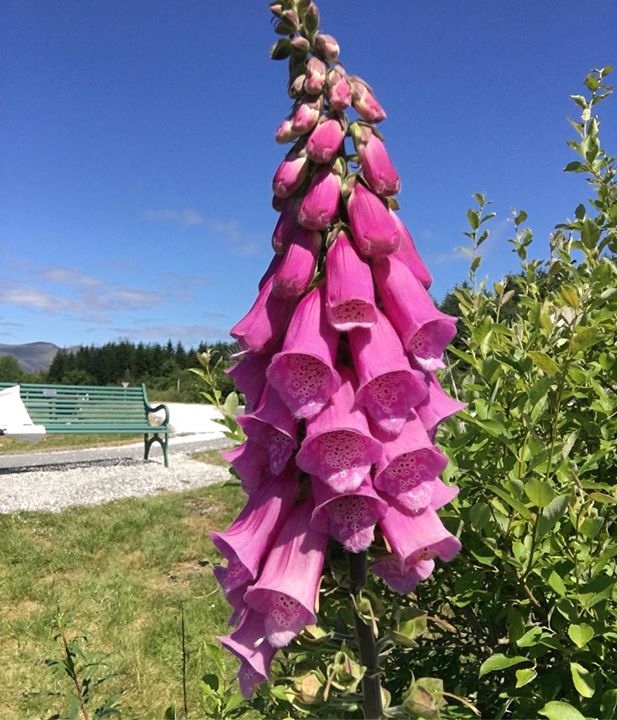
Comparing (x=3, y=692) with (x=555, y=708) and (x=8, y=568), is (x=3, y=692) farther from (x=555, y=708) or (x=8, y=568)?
(x=555, y=708)

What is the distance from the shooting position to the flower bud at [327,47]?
51.6 inches

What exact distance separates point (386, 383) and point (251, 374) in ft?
1.10

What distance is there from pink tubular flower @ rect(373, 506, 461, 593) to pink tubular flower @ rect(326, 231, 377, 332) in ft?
1.26

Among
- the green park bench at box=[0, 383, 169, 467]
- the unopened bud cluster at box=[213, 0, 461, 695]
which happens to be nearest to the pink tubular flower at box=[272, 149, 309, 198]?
the unopened bud cluster at box=[213, 0, 461, 695]

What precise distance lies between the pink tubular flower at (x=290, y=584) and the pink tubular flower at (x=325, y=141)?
2.41 feet

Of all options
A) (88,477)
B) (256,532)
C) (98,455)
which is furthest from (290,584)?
(98,455)

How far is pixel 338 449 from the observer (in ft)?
3.88

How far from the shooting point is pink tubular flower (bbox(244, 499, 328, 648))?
1171 mm

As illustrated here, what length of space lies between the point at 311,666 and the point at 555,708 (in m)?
0.57

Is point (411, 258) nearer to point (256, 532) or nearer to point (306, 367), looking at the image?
point (306, 367)

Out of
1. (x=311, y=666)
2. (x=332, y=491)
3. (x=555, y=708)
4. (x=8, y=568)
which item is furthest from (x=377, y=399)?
(x=8, y=568)

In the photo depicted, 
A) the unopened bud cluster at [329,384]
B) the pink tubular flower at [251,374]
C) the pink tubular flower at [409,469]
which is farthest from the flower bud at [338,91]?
the pink tubular flower at [409,469]

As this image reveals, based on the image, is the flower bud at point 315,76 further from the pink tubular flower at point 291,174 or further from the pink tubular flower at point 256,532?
the pink tubular flower at point 256,532

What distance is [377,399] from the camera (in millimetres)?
1230
